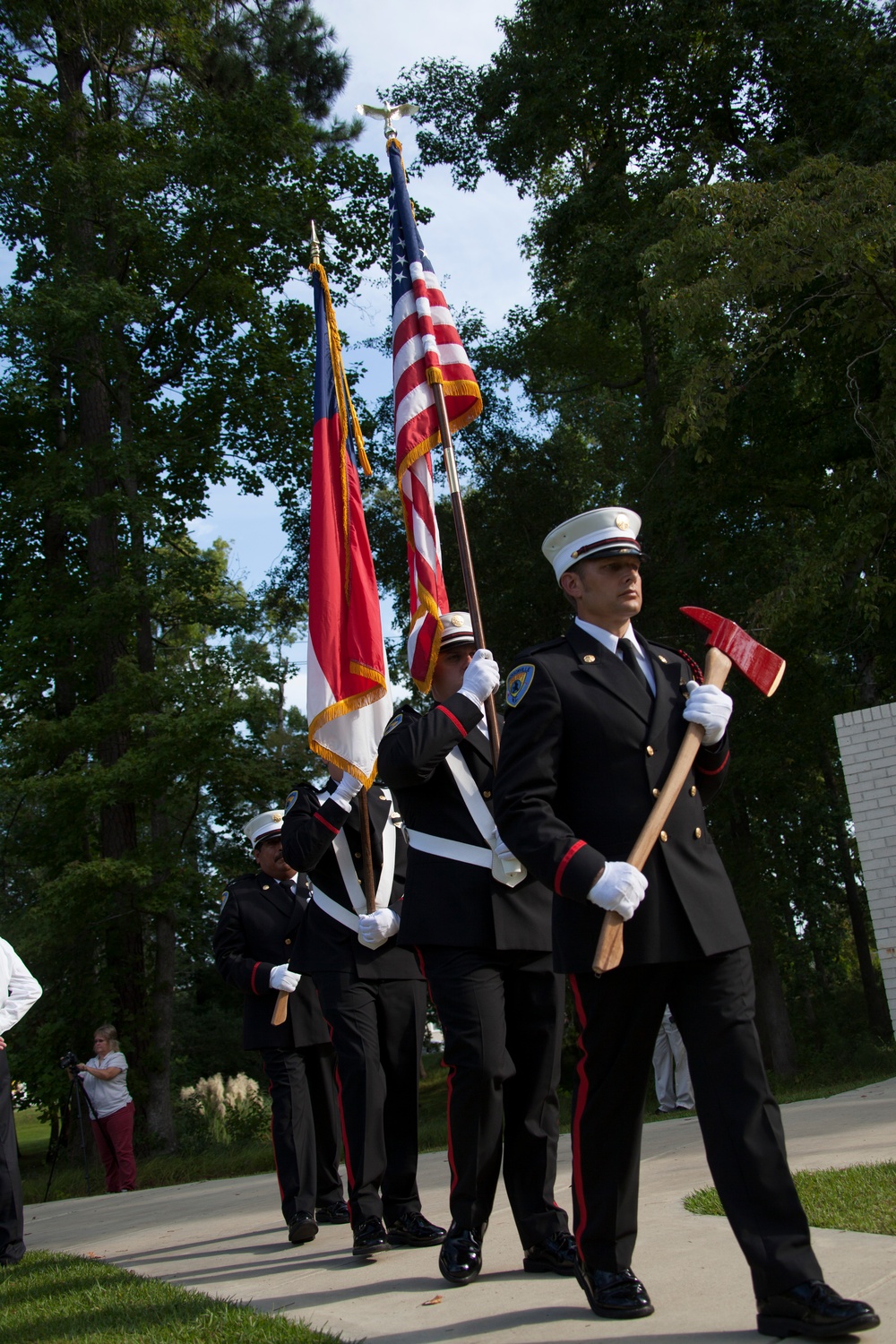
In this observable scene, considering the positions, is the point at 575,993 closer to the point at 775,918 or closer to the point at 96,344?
the point at 96,344

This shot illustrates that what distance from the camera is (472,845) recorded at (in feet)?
14.6

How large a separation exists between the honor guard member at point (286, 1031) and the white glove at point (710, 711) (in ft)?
9.39

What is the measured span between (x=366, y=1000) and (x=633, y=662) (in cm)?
226

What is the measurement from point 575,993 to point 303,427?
16.9 metres

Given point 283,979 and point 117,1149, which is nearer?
point 283,979

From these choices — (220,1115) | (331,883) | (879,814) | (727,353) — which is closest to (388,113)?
(331,883)

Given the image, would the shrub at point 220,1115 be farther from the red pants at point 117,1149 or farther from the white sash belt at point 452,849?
the white sash belt at point 452,849

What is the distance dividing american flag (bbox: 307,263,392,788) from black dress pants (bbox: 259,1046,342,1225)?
147 cm

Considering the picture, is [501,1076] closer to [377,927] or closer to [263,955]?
[377,927]

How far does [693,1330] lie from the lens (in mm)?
3064

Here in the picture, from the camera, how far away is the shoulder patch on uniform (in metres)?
3.55

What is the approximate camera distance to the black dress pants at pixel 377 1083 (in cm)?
493

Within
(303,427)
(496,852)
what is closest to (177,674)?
(303,427)

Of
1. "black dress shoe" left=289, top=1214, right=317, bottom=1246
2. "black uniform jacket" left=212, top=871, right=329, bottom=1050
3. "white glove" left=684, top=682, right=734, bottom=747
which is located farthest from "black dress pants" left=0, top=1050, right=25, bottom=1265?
"white glove" left=684, top=682, right=734, bottom=747
